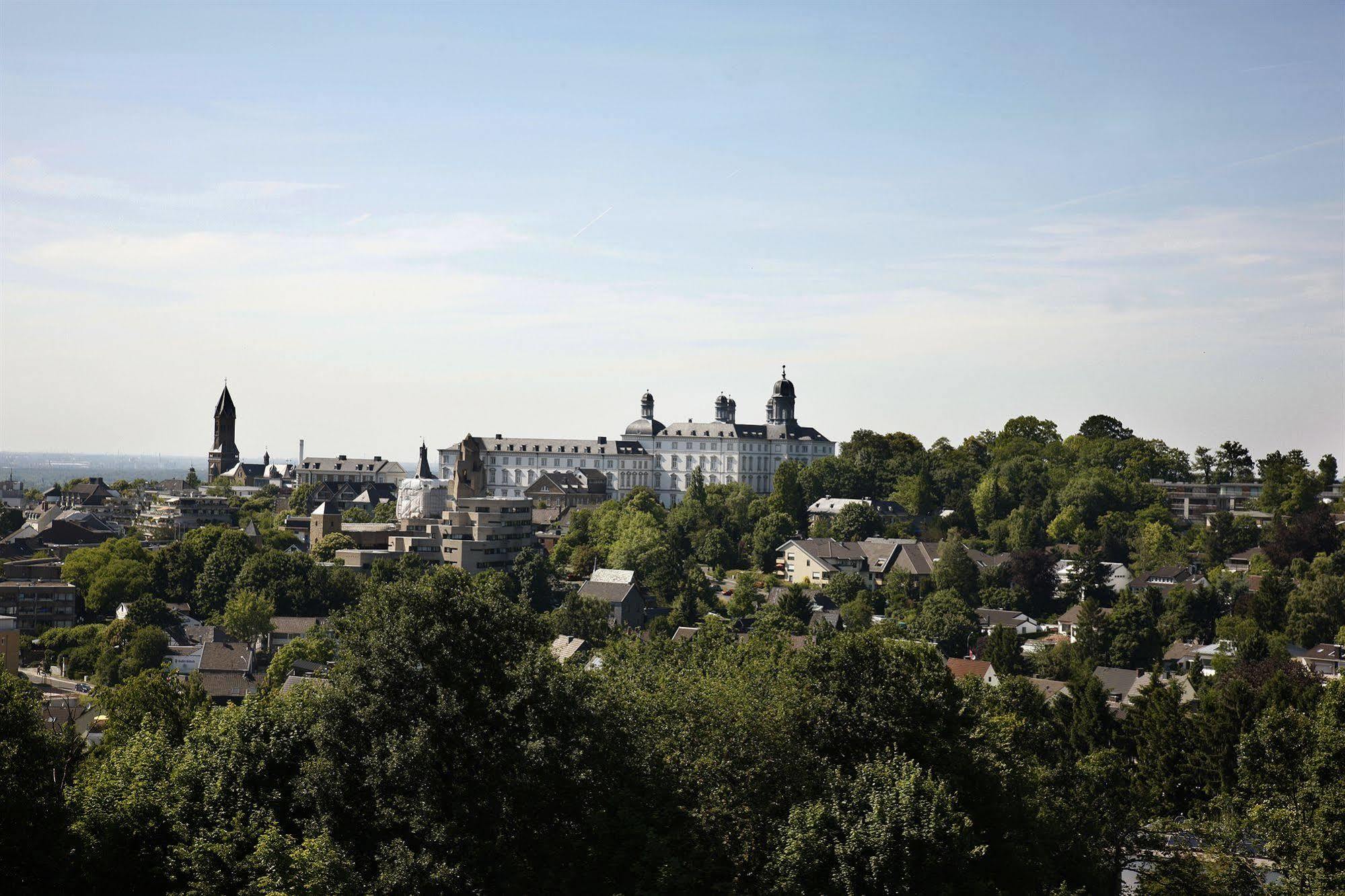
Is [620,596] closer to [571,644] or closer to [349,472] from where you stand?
[571,644]

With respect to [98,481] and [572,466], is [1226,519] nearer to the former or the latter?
[572,466]

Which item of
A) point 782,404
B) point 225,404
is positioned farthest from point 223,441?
point 782,404

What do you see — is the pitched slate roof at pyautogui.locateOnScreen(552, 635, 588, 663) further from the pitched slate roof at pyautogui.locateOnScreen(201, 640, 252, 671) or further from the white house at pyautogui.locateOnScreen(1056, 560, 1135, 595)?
the white house at pyautogui.locateOnScreen(1056, 560, 1135, 595)

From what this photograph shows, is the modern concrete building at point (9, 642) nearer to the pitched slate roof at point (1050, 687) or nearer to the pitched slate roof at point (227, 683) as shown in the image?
the pitched slate roof at point (227, 683)

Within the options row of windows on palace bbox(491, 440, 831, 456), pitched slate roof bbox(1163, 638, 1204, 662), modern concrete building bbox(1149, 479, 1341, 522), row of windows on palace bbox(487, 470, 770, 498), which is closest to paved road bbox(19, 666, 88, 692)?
pitched slate roof bbox(1163, 638, 1204, 662)

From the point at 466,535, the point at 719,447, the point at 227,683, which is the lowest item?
the point at 227,683

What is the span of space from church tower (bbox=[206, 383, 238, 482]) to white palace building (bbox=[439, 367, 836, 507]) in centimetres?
3885

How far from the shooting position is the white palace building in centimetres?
11375

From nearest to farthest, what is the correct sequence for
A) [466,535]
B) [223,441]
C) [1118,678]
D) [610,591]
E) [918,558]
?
[1118,678] < [610,591] < [918,558] < [466,535] < [223,441]

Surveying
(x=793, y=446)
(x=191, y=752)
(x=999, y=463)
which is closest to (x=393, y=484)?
(x=793, y=446)

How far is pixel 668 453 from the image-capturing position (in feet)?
381

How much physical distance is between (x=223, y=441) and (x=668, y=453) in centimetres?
5695

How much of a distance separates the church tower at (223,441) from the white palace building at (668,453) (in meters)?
38.9

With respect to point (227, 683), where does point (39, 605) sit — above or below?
above
